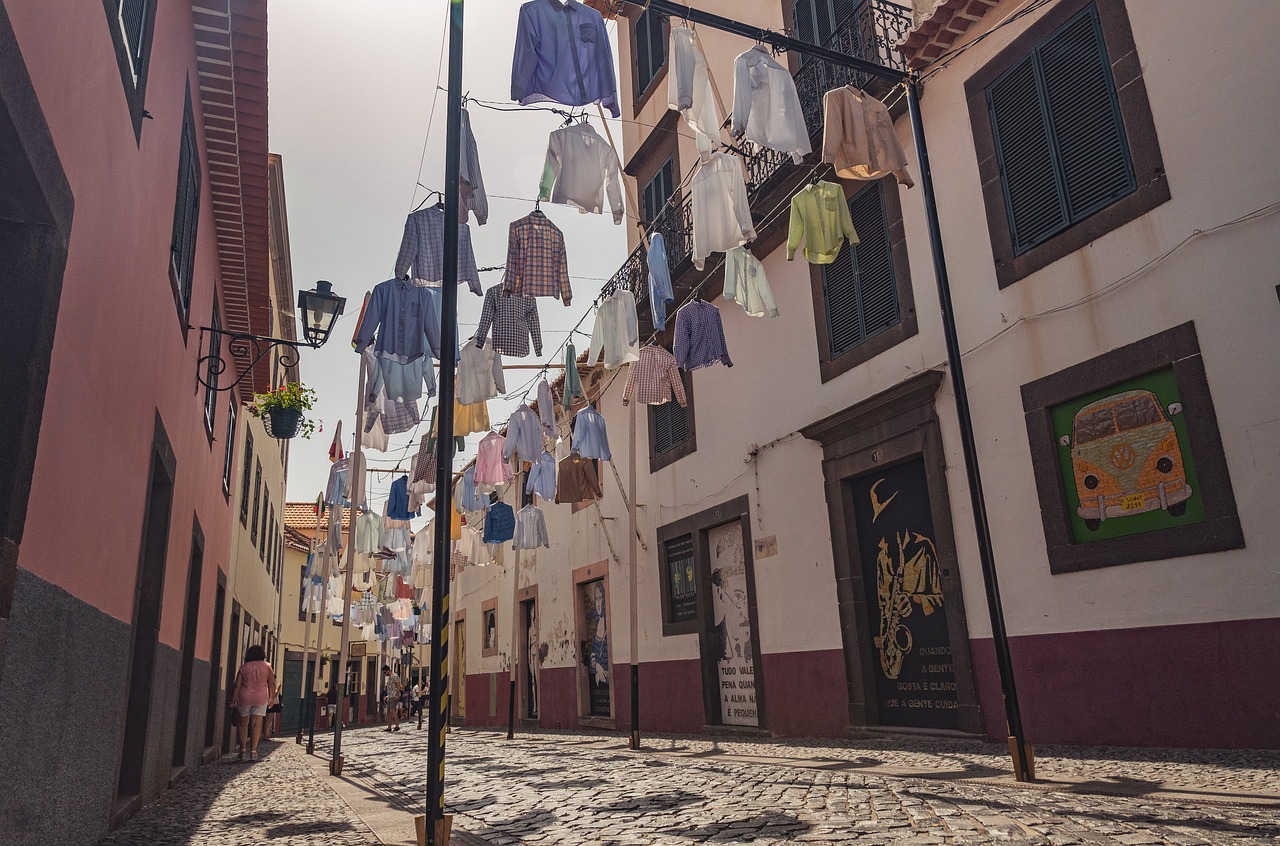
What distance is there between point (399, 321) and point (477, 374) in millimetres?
2902

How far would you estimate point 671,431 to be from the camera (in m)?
15.0

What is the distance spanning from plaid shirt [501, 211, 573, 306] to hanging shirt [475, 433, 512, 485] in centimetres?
514

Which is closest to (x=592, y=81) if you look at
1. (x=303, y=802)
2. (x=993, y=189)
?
(x=993, y=189)

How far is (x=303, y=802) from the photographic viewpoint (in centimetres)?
742

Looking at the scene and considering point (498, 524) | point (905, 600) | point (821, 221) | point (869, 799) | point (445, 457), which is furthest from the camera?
point (498, 524)

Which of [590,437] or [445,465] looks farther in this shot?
[590,437]

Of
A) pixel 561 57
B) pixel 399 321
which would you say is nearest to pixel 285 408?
pixel 399 321

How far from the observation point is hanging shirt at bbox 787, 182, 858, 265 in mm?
8953

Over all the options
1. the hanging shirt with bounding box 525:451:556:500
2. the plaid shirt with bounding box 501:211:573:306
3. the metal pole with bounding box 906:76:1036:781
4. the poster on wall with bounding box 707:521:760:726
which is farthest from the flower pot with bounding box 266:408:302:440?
the metal pole with bounding box 906:76:1036:781

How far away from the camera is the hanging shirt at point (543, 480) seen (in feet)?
48.8

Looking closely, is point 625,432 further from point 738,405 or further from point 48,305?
point 48,305

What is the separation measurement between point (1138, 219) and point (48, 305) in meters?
7.59

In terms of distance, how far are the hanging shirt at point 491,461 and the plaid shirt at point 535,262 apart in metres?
5.14

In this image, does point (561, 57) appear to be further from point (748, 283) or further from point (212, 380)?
point (212, 380)
